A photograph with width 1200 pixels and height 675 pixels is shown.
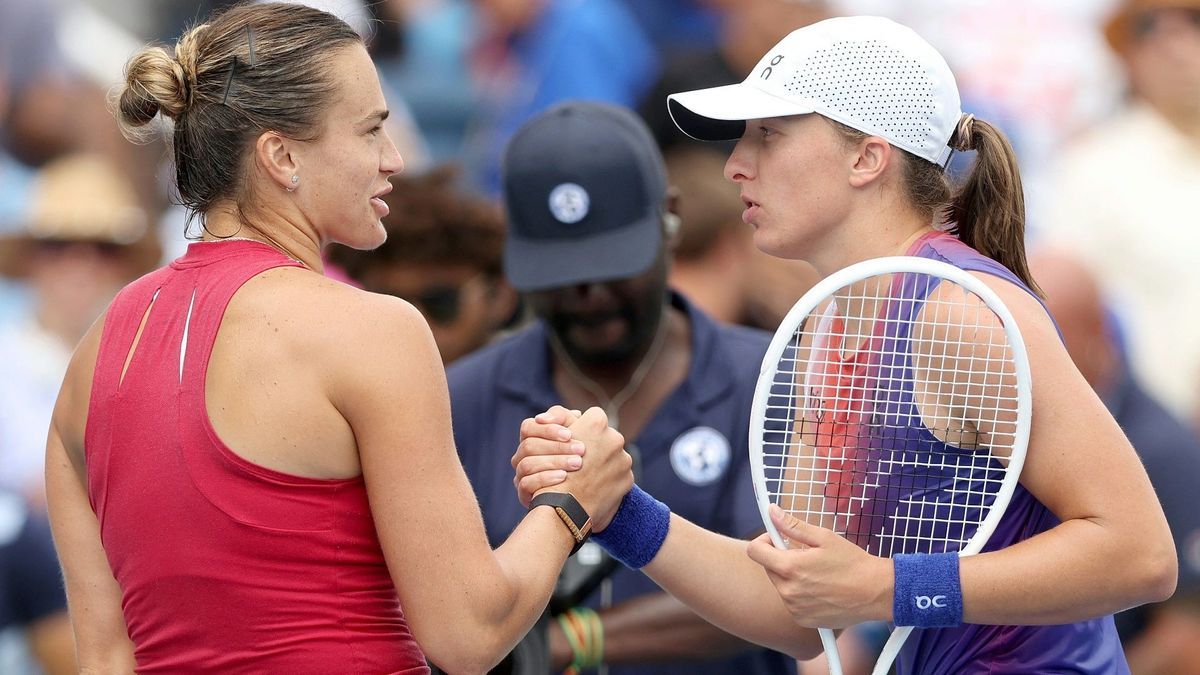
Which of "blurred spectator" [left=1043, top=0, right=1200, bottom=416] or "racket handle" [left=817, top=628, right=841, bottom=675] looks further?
"blurred spectator" [left=1043, top=0, right=1200, bottom=416]

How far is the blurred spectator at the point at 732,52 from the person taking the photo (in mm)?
6816

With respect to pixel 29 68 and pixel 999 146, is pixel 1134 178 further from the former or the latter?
pixel 29 68

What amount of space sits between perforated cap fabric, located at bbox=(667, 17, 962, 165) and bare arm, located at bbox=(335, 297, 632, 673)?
740 millimetres

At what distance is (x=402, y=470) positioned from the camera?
2.59 meters

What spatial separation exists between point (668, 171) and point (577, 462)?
136 inches

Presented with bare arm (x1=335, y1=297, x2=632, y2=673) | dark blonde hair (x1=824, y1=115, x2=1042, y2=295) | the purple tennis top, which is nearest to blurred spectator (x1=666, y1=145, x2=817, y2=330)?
dark blonde hair (x1=824, y1=115, x2=1042, y2=295)

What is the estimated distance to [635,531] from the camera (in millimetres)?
3131

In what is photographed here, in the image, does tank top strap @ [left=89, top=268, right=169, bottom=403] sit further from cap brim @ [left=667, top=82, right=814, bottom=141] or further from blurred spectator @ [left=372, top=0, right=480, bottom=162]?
blurred spectator @ [left=372, top=0, right=480, bottom=162]

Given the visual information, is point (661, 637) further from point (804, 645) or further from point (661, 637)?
point (804, 645)

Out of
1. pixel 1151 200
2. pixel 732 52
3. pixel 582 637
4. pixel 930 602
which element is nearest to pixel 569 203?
pixel 582 637

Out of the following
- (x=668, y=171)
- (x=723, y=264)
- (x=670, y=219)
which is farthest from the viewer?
(x=668, y=171)

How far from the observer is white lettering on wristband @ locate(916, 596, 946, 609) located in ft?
Result: 8.87

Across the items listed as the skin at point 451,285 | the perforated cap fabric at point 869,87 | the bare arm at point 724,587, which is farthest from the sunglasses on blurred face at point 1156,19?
the bare arm at point 724,587

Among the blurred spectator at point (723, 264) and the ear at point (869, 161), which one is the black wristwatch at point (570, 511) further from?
the blurred spectator at point (723, 264)
